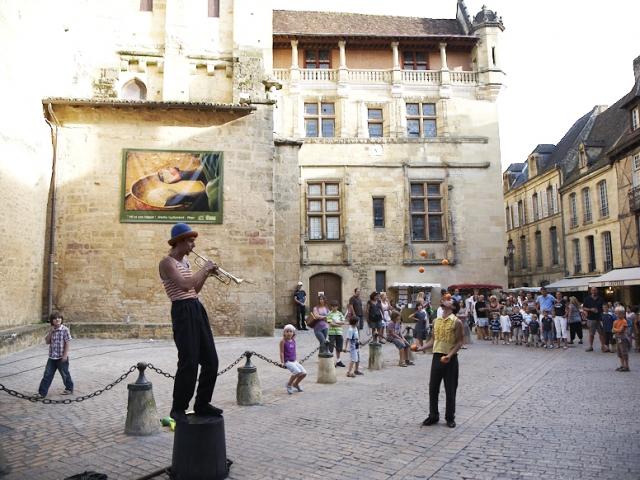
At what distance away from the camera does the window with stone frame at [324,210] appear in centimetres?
2580

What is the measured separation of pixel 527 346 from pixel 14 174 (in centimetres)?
1463

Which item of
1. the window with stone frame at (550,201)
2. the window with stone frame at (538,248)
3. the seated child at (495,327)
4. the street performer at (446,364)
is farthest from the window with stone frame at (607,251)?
the street performer at (446,364)

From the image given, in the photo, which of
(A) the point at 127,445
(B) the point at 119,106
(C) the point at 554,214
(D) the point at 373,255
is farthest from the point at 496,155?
(A) the point at 127,445

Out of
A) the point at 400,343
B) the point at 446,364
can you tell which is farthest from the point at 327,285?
the point at 446,364

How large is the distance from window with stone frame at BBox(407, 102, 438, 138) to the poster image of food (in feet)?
44.5

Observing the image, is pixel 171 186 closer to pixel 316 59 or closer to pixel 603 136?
pixel 316 59

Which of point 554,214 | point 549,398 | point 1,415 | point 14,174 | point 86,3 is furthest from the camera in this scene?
point 554,214

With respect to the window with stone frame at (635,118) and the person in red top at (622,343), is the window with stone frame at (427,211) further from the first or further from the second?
the person in red top at (622,343)

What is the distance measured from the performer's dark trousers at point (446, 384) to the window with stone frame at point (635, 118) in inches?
941

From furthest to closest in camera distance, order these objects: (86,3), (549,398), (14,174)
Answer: (86,3) → (14,174) → (549,398)

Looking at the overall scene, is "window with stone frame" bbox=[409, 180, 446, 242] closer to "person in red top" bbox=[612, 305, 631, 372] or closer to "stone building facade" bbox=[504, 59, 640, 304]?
"stone building facade" bbox=[504, 59, 640, 304]

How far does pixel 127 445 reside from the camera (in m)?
5.37

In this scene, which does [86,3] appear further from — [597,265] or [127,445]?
[597,265]

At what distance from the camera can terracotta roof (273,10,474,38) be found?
27.8 m
